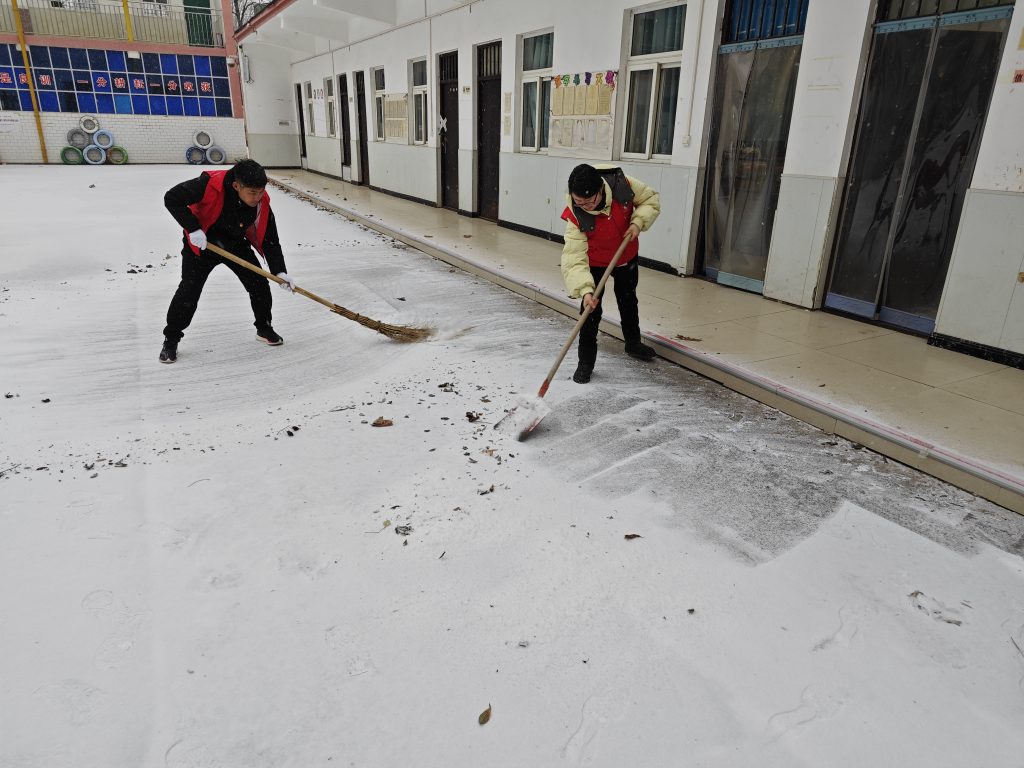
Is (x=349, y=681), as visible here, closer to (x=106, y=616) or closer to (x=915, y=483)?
(x=106, y=616)

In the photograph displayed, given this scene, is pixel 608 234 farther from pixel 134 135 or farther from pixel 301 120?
pixel 134 135

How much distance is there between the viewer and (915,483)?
3137 millimetres

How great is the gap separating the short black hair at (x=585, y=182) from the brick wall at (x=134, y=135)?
76.4 feet

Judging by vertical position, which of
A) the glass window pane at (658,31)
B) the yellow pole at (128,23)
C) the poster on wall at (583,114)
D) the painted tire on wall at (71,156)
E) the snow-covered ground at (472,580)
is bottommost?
the snow-covered ground at (472,580)

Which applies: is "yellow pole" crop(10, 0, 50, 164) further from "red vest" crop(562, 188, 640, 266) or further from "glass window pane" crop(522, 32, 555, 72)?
"red vest" crop(562, 188, 640, 266)

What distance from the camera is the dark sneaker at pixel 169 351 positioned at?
14.9 feet

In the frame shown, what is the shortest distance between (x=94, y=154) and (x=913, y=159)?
973 inches

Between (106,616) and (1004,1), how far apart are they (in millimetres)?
5913

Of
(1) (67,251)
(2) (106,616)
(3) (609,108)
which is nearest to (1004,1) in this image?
(3) (609,108)

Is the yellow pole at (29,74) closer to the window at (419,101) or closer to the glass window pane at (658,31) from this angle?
the window at (419,101)

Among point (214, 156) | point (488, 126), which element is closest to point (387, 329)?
point (488, 126)

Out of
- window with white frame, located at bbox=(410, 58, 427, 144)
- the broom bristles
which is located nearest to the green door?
window with white frame, located at bbox=(410, 58, 427, 144)

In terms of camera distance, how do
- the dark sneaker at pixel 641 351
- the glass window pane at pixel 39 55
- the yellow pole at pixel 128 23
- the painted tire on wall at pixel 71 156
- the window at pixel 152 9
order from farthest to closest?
the window at pixel 152 9 < the painted tire on wall at pixel 71 156 < the yellow pole at pixel 128 23 < the glass window pane at pixel 39 55 < the dark sneaker at pixel 641 351

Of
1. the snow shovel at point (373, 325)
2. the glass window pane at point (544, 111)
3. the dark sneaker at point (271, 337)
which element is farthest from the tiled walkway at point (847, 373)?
the glass window pane at point (544, 111)
